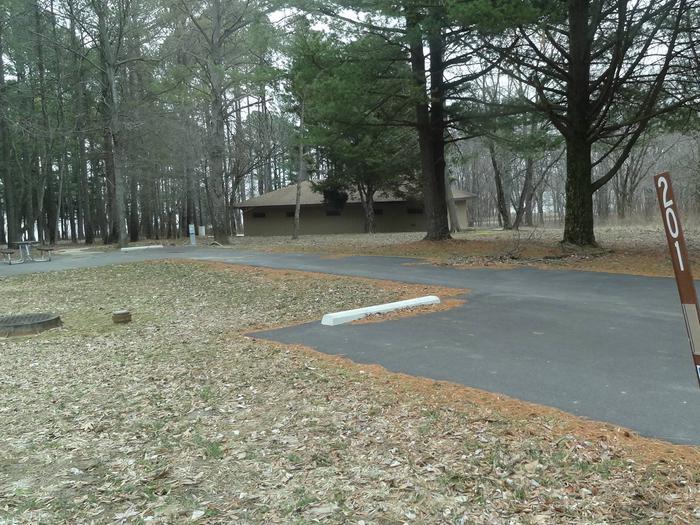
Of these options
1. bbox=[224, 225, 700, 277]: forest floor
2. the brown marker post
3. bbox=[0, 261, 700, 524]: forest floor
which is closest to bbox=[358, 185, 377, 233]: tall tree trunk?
bbox=[224, 225, 700, 277]: forest floor

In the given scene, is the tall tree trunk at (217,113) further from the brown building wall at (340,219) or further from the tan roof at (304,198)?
the brown building wall at (340,219)

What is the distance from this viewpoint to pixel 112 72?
25547 millimetres

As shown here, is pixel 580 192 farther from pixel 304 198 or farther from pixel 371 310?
pixel 304 198

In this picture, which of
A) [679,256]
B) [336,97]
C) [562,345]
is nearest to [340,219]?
[336,97]

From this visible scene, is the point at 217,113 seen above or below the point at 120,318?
above

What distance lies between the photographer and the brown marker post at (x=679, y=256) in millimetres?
2254

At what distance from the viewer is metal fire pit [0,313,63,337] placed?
9.23m

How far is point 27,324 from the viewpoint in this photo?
9.38 meters

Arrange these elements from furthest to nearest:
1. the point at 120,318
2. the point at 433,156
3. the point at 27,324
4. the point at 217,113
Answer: the point at 217,113 < the point at 433,156 < the point at 120,318 < the point at 27,324

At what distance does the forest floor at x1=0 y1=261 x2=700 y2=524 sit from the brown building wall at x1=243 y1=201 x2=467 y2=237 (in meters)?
29.4

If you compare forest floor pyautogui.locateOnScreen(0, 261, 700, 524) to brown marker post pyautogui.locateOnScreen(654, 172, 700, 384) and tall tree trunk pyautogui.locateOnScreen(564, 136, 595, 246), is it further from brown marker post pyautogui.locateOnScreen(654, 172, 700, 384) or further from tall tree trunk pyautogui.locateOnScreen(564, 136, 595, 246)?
tall tree trunk pyautogui.locateOnScreen(564, 136, 595, 246)

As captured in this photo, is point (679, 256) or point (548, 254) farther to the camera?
point (548, 254)

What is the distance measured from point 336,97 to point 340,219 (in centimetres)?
2127

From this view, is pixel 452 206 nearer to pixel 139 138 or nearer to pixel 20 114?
pixel 139 138
